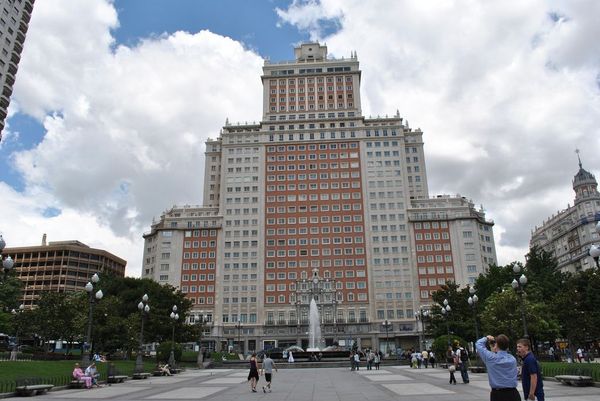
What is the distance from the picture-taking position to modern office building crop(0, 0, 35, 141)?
67562mm

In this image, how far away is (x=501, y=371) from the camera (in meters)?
7.15

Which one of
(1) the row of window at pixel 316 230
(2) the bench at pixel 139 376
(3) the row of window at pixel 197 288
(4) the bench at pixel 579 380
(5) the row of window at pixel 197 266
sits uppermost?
(1) the row of window at pixel 316 230

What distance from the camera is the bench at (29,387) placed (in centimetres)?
1809

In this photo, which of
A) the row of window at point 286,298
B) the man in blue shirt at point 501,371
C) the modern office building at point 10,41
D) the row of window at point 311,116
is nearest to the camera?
the man in blue shirt at point 501,371

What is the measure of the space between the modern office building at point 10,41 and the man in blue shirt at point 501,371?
7541 cm

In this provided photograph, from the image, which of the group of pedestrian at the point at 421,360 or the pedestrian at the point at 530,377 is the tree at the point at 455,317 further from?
the pedestrian at the point at 530,377

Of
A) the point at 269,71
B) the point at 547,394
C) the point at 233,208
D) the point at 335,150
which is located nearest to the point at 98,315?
the point at 547,394

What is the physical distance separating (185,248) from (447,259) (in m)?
57.2

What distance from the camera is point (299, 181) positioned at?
349 feet

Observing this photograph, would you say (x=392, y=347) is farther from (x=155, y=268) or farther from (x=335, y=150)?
(x=155, y=268)

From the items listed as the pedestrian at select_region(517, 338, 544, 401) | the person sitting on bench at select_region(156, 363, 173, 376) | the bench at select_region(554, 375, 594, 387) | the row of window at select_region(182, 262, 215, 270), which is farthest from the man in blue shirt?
the row of window at select_region(182, 262, 215, 270)

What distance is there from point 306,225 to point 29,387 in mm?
84478

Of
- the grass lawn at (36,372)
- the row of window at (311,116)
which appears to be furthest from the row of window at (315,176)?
the grass lawn at (36,372)

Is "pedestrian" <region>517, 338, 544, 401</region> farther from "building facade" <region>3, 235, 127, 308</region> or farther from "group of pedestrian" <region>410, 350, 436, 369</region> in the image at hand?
"building facade" <region>3, 235, 127, 308</region>
